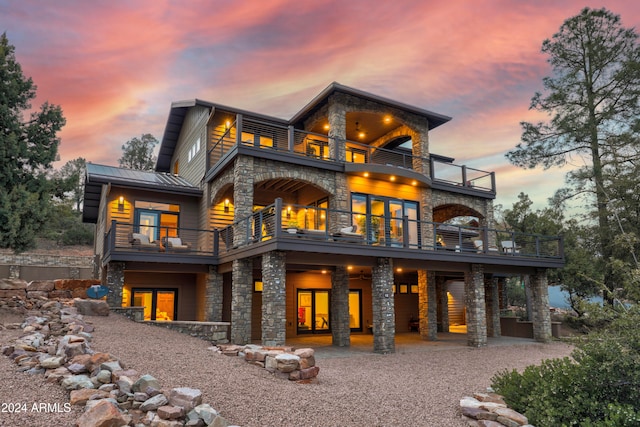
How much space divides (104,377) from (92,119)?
56.9 feet

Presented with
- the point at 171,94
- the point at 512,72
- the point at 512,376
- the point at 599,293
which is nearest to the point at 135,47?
the point at 171,94

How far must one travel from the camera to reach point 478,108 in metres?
23.6

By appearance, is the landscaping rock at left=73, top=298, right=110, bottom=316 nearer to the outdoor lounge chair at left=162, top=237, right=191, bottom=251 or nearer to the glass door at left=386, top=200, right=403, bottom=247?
the outdoor lounge chair at left=162, top=237, right=191, bottom=251

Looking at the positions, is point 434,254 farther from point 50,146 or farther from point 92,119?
point 92,119

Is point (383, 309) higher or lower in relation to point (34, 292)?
lower

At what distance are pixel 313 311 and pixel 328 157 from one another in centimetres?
693

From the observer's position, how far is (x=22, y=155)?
12.6 meters

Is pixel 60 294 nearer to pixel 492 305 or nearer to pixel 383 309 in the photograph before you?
pixel 383 309

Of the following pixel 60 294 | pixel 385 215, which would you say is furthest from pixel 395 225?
pixel 60 294

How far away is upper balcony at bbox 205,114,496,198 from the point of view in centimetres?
1486

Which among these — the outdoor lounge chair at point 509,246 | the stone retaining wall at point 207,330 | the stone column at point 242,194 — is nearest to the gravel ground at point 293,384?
the stone retaining wall at point 207,330

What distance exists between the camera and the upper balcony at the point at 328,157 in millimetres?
14859

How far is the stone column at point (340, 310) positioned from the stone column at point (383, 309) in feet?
4.43

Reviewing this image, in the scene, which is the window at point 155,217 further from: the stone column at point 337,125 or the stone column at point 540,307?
the stone column at point 540,307
